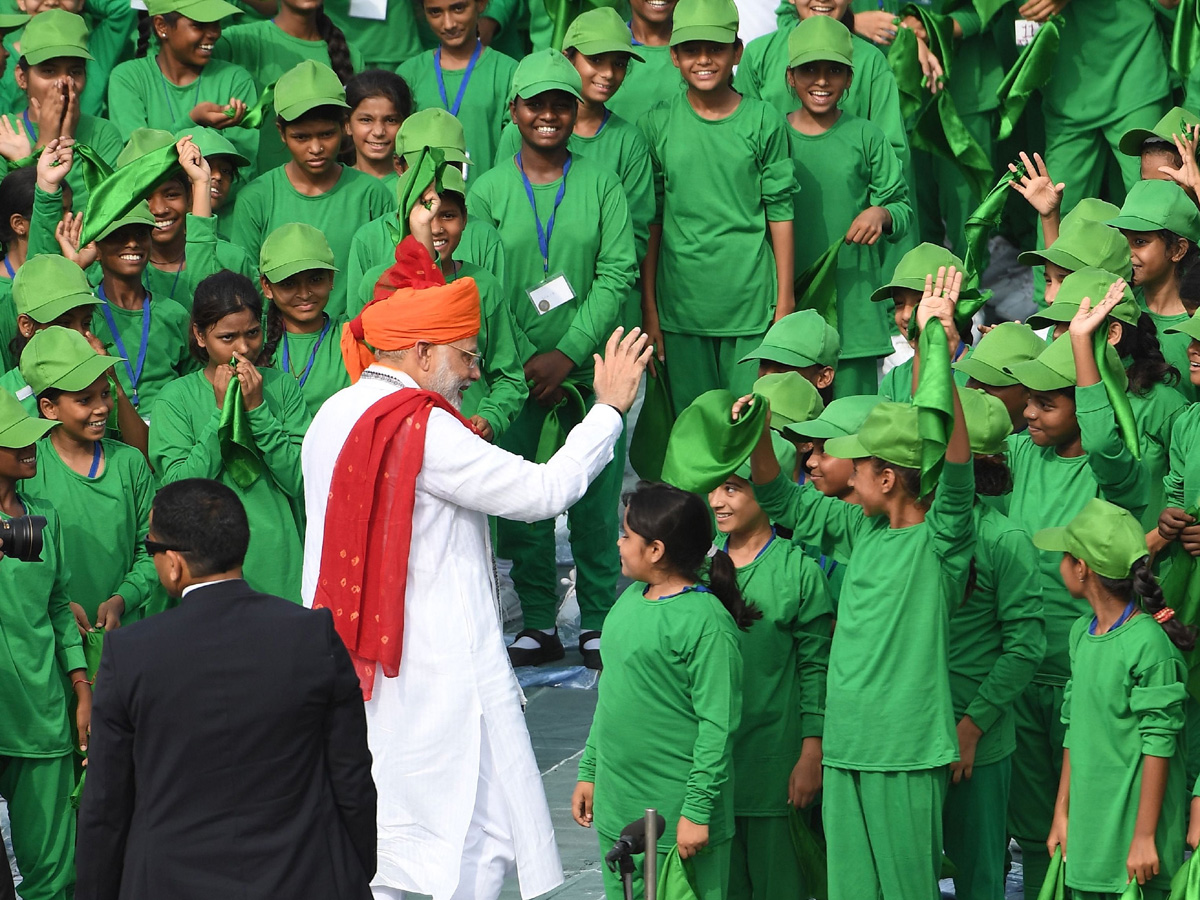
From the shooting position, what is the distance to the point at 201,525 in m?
4.07

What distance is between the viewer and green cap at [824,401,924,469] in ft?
16.8

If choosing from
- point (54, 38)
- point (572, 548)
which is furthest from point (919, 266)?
point (54, 38)

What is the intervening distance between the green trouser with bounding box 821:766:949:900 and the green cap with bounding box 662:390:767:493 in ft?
2.91

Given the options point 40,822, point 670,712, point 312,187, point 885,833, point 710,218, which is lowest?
point 40,822

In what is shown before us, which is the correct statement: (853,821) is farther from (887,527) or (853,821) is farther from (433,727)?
(433,727)

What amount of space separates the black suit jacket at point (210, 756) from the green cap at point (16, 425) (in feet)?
6.80

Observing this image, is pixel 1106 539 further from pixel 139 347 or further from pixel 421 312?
pixel 139 347

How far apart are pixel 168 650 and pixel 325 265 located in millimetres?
3475

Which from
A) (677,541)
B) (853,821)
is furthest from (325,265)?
(853,821)

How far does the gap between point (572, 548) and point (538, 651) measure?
1.54ft

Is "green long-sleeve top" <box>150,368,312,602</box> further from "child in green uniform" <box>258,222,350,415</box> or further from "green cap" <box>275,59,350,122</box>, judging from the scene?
"green cap" <box>275,59,350,122</box>

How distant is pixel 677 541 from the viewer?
5.25 metres

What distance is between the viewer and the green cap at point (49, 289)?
22.6 ft

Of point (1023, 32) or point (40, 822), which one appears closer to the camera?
point (40, 822)
